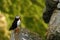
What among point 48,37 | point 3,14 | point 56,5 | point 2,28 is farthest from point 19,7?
point 48,37

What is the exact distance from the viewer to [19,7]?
37.2m

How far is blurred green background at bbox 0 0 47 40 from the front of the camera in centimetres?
3575

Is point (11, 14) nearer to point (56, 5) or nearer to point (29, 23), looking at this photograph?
point (29, 23)

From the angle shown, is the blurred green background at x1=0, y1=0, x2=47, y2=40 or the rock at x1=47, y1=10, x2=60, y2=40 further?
the blurred green background at x1=0, y1=0, x2=47, y2=40

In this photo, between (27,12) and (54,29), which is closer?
(54,29)

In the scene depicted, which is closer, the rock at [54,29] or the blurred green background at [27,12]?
the rock at [54,29]

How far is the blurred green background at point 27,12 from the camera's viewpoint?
117ft

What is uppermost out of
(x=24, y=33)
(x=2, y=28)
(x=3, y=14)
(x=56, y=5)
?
(x=3, y=14)

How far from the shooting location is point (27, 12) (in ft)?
123

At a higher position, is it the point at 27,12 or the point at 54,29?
the point at 27,12

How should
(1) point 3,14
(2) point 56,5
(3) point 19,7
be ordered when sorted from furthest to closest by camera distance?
(3) point 19,7, (1) point 3,14, (2) point 56,5

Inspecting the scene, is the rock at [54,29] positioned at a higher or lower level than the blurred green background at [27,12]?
lower

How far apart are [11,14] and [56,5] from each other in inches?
631

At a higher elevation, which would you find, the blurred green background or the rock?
the blurred green background
